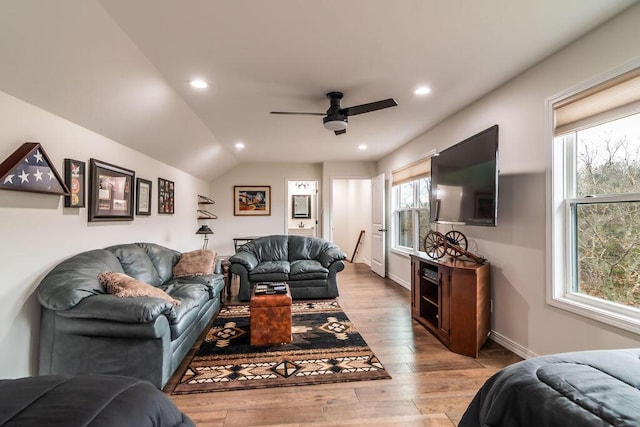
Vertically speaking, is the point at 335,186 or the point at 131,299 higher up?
the point at 335,186

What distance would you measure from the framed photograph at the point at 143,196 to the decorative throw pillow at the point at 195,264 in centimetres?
76

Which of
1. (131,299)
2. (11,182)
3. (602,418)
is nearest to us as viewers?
(602,418)

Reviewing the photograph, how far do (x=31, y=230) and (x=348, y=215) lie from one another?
7221mm

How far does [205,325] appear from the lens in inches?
127

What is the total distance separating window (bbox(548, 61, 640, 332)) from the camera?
188 cm

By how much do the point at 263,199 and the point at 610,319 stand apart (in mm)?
6043

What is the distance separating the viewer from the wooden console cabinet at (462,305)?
263 centimetres

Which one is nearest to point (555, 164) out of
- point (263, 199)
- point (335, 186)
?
point (263, 199)

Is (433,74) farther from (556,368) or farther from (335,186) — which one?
(335,186)

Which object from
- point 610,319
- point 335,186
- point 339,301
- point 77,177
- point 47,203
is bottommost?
point 339,301

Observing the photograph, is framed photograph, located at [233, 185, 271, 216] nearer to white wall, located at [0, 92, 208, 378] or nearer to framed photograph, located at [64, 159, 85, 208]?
white wall, located at [0, 92, 208, 378]

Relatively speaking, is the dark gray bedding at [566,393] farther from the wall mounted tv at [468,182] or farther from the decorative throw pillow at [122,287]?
the decorative throw pillow at [122,287]

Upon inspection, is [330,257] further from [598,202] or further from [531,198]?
[598,202]

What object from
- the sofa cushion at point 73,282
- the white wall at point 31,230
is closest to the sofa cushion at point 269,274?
the white wall at point 31,230
